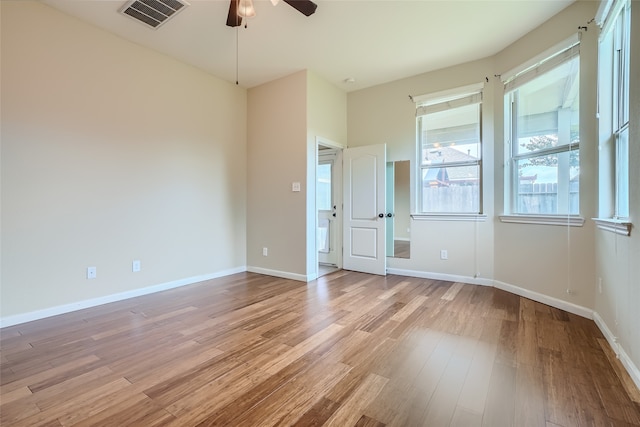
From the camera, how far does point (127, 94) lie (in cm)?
339

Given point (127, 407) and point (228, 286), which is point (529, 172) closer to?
point (228, 286)

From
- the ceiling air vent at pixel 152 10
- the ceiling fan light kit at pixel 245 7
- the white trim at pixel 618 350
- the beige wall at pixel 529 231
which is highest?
the ceiling air vent at pixel 152 10

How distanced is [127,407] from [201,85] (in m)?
3.87

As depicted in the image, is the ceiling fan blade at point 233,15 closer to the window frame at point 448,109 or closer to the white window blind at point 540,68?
the window frame at point 448,109

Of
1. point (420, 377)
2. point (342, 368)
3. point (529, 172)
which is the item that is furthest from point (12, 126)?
point (529, 172)

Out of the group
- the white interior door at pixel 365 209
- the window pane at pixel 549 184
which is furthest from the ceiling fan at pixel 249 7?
the window pane at pixel 549 184

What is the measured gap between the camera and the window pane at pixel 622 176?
223cm

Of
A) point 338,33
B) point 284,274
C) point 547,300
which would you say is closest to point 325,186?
point 284,274

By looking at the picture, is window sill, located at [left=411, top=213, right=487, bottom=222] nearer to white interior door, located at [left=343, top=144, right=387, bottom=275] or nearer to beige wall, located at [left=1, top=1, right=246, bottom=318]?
white interior door, located at [left=343, top=144, right=387, bottom=275]

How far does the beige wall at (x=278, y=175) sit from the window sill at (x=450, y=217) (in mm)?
1693

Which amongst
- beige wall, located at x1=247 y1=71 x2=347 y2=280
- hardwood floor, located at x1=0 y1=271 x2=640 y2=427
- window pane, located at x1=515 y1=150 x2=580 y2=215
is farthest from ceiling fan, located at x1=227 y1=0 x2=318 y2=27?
window pane, located at x1=515 y1=150 x2=580 y2=215

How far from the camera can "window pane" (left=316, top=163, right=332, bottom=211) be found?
5238 mm

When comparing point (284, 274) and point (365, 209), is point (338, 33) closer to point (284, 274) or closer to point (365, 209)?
point (365, 209)

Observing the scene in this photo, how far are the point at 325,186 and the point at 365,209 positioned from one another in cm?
95
